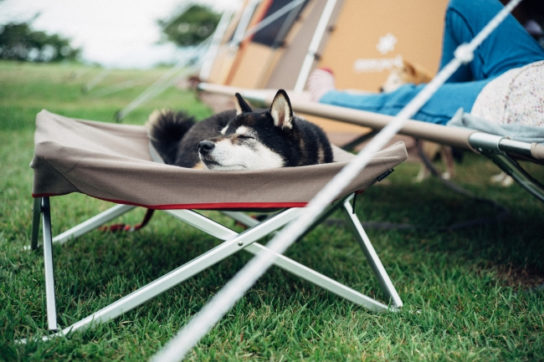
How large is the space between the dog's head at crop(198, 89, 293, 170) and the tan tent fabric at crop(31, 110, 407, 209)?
0.10 m

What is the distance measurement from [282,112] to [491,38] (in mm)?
1187

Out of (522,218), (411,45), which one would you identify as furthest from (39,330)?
(411,45)

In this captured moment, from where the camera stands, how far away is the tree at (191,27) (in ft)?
97.1

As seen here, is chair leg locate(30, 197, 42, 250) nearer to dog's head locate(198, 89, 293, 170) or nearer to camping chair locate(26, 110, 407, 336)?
camping chair locate(26, 110, 407, 336)

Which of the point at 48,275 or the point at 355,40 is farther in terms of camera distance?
the point at 355,40

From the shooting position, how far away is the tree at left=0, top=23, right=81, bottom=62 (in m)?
7.22

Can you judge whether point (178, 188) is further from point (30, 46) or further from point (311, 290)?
point (30, 46)

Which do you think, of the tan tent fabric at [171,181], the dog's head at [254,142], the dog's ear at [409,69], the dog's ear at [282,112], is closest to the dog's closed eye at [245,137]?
the dog's head at [254,142]

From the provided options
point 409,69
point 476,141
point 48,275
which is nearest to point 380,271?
point 476,141

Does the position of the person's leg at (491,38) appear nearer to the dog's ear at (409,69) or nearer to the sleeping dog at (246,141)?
the dog's ear at (409,69)

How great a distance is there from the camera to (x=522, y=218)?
284 centimetres

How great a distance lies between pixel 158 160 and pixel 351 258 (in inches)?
44.3

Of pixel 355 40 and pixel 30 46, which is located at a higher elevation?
pixel 355 40

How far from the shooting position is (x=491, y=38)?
2025 mm
